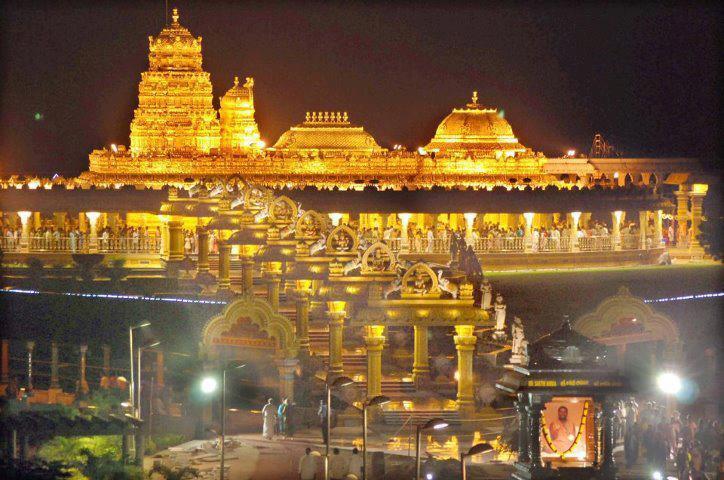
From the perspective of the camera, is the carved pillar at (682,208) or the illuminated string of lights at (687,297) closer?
the illuminated string of lights at (687,297)

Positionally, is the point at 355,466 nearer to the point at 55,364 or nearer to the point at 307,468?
the point at 307,468

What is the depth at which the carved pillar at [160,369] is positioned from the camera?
93.4 ft

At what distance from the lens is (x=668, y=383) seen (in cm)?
2438

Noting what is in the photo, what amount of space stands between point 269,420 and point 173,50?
2537cm

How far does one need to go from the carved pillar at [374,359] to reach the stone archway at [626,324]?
274 centimetres

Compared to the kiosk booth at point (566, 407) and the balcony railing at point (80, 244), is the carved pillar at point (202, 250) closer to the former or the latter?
the balcony railing at point (80, 244)

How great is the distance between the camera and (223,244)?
33969 mm

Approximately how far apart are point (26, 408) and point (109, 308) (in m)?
7.96

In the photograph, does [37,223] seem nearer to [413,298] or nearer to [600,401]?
[413,298]

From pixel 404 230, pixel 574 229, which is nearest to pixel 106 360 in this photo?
pixel 404 230

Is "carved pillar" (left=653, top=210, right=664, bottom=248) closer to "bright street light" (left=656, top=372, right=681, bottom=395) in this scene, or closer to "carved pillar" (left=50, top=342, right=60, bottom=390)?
"carved pillar" (left=50, top=342, right=60, bottom=390)

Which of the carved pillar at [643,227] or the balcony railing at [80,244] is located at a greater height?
the carved pillar at [643,227]

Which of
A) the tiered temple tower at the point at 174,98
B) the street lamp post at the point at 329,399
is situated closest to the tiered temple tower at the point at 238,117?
the tiered temple tower at the point at 174,98

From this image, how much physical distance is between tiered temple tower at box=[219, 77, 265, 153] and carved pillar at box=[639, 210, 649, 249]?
12.0 metres
